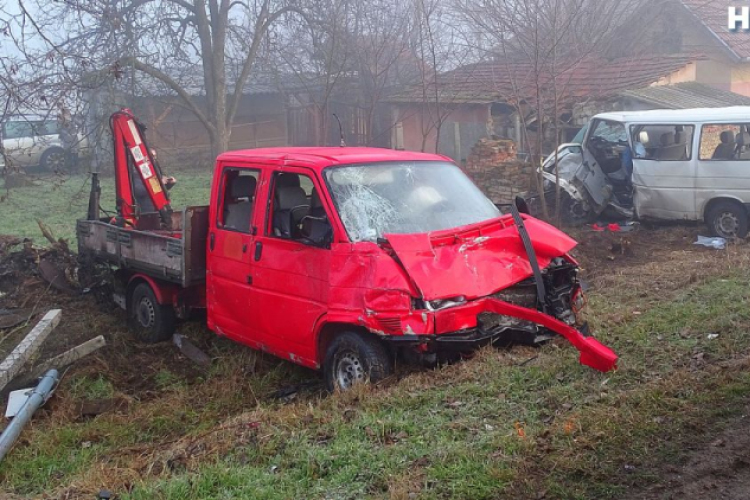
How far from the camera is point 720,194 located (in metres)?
12.0

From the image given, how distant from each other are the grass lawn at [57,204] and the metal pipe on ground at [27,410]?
26.1 feet

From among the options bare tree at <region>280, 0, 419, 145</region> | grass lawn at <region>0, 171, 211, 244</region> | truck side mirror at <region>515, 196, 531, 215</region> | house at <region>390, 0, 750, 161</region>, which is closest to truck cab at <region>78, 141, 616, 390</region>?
truck side mirror at <region>515, 196, 531, 215</region>

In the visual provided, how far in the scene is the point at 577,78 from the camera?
21453mm

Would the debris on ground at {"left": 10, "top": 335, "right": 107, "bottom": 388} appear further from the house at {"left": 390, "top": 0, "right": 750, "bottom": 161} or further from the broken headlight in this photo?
the house at {"left": 390, "top": 0, "right": 750, "bottom": 161}

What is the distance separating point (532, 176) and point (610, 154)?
1.59 metres

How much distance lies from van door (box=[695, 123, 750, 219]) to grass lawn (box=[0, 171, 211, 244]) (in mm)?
10553

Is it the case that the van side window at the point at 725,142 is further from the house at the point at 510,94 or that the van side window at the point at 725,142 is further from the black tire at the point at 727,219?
the house at the point at 510,94

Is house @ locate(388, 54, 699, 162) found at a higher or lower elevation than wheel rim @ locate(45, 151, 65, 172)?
Result: higher

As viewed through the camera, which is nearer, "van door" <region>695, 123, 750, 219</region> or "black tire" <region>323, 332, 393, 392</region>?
"black tire" <region>323, 332, 393, 392</region>

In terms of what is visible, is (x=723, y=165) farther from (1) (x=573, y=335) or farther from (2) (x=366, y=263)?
(2) (x=366, y=263)

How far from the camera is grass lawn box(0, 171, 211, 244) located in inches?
632

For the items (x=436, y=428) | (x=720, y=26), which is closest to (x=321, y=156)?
(x=436, y=428)

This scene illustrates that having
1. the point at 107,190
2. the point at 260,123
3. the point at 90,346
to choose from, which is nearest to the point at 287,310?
the point at 90,346

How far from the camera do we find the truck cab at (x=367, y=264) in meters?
5.68
